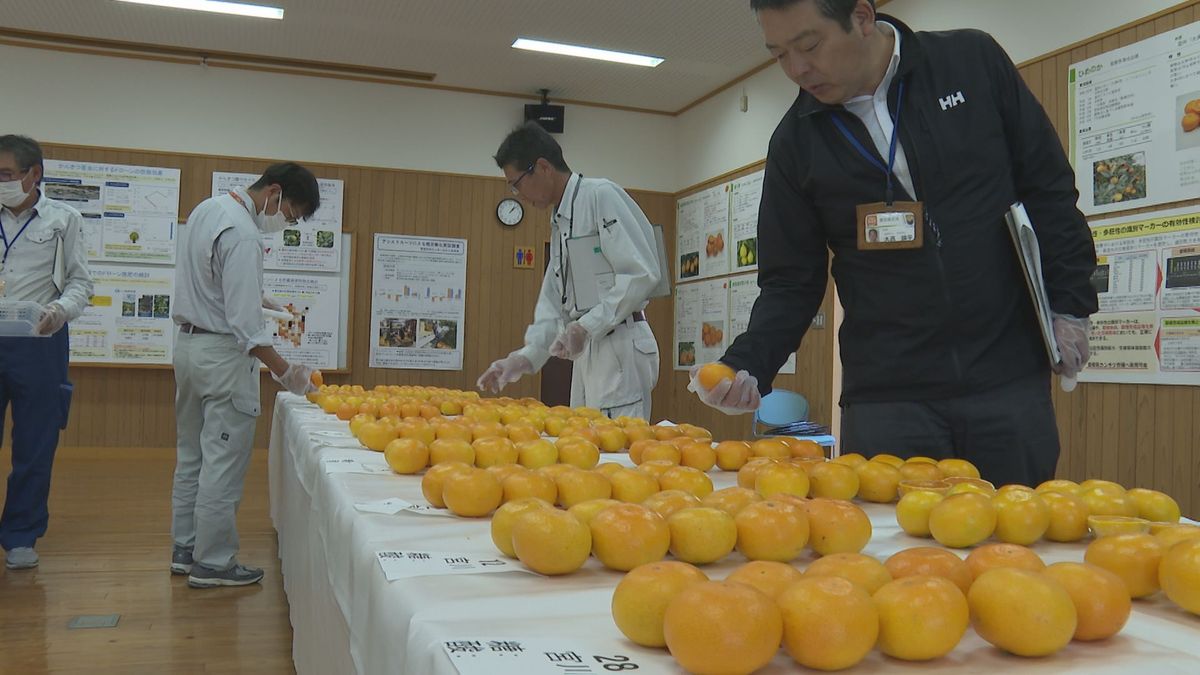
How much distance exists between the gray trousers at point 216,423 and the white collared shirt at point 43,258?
748 millimetres

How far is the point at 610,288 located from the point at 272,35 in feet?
14.9

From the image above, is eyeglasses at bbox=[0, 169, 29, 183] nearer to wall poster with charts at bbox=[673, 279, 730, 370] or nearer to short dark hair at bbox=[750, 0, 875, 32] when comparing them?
short dark hair at bbox=[750, 0, 875, 32]

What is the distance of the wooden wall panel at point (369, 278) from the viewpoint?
666 centimetres

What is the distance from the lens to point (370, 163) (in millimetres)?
7273

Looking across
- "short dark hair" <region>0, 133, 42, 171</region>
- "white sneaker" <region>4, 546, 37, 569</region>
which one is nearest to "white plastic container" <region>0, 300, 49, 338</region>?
"short dark hair" <region>0, 133, 42, 171</region>

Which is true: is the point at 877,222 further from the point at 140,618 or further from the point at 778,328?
the point at 140,618

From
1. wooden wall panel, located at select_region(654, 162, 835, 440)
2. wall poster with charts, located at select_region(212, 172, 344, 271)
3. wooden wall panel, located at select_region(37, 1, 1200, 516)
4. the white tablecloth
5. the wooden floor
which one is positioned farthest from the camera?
wall poster with charts, located at select_region(212, 172, 344, 271)

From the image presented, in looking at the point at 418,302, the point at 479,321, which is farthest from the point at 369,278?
Answer: the point at 479,321

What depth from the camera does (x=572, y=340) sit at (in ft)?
9.82

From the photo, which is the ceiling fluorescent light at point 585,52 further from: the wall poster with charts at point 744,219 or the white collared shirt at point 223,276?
the white collared shirt at point 223,276

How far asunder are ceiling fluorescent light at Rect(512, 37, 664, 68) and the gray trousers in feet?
12.8

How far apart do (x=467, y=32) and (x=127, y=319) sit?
3419 mm

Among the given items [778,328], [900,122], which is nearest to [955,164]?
[900,122]

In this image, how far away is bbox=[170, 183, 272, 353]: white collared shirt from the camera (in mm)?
3113
